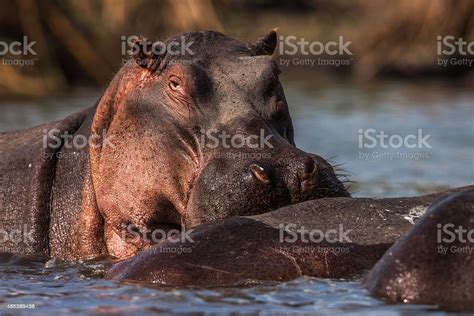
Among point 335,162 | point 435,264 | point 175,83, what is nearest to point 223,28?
point 335,162

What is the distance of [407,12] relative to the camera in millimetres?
24719

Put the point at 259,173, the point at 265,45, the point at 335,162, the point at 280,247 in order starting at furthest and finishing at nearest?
the point at 335,162 < the point at 265,45 < the point at 259,173 < the point at 280,247

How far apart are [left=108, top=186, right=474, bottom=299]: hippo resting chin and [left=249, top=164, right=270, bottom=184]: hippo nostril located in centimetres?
23

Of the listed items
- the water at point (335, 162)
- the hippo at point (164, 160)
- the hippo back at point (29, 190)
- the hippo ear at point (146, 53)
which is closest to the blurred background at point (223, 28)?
the water at point (335, 162)

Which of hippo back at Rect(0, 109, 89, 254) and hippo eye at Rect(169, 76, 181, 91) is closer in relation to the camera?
hippo eye at Rect(169, 76, 181, 91)

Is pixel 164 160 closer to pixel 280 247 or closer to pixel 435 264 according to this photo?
pixel 280 247

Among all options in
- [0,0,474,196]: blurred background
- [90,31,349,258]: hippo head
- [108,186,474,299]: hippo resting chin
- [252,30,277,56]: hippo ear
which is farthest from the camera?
[0,0,474,196]: blurred background

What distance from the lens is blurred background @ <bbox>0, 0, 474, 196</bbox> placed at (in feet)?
49.0

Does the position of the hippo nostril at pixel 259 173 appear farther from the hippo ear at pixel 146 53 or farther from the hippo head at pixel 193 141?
the hippo ear at pixel 146 53

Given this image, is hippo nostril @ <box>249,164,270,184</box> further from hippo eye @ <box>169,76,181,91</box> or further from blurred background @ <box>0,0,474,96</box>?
blurred background @ <box>0,0,474,96</box>

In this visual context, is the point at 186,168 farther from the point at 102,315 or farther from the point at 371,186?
the point at 371,186

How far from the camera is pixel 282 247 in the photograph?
640 centimetres

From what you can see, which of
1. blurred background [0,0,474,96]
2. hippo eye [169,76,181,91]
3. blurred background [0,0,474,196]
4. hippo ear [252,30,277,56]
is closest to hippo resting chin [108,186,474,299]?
hippo eye [169,76,181,91]

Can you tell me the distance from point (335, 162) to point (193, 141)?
22.9 ft
